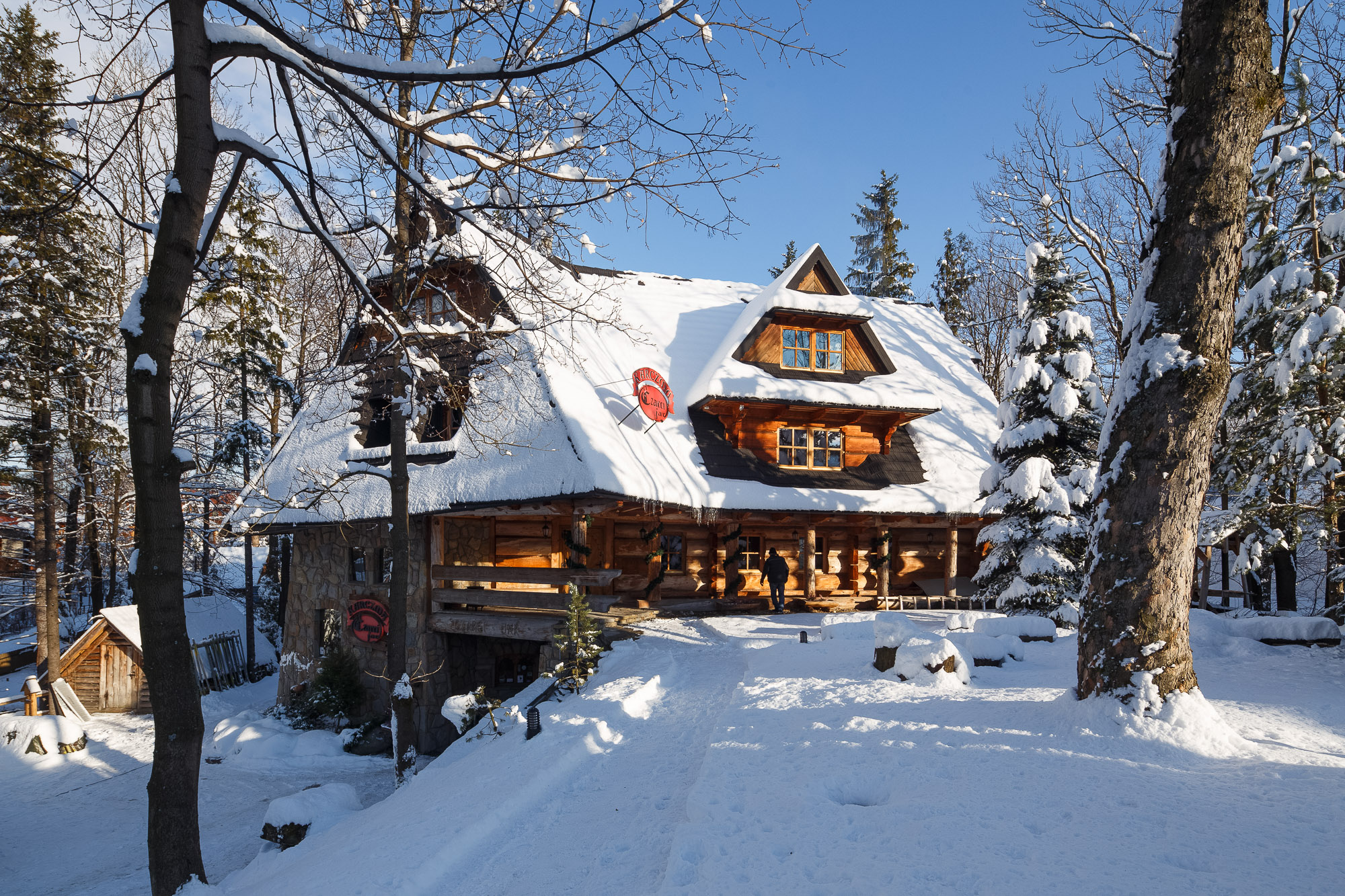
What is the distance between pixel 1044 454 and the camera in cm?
1435

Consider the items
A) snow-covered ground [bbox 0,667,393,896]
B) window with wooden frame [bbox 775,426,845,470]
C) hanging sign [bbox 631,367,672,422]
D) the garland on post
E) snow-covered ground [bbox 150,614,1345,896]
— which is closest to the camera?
snow-covered ground [bbox 150,614,1345,896]

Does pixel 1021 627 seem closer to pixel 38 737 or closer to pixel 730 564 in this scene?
pixel 730 564

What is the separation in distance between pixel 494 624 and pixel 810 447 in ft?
29.2

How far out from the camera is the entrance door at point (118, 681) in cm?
1788

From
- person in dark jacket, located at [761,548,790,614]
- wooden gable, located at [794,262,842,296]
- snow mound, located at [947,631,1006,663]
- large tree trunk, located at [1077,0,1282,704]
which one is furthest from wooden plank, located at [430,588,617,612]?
wooden gable, located at [794,262,842,296]

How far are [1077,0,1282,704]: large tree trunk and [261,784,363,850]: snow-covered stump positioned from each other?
8263mm

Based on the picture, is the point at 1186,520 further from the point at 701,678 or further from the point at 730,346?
the point at 730,346

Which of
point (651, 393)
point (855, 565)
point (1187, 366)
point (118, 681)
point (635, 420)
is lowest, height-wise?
point (118, 681)

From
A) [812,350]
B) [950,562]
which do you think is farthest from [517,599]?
[950,562]

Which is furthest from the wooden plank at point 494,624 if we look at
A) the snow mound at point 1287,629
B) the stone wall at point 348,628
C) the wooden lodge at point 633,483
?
the snow mound at point 1287,629

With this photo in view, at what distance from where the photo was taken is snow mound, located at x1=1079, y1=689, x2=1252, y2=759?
5.03m

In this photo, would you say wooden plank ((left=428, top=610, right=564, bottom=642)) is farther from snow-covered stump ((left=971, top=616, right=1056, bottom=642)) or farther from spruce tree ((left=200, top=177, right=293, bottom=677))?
spruce tree ((left=200, top=177, right=293, bottom=677))

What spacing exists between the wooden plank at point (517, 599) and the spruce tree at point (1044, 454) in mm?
7879

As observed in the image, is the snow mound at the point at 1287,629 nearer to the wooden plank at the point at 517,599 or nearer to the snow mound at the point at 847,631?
the snow mound at the point at 847,631
